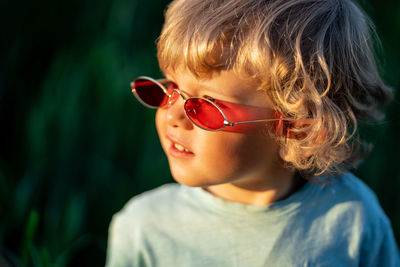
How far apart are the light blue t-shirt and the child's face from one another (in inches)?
5.8

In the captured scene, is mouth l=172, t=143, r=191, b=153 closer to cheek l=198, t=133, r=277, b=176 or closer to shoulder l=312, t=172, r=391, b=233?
cheek l=198, t=133, r=277, b=176

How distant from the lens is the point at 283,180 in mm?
1228

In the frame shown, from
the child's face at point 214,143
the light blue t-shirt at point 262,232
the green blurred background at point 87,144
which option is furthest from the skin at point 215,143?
the green blurred background at point 87,144

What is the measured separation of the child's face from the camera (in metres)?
1.02

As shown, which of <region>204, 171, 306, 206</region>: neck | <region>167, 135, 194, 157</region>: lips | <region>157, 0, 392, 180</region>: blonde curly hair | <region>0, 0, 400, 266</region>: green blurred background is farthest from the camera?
<region>0, 0, 400, 266</region>: green blurred background

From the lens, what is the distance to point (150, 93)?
1.22 metres

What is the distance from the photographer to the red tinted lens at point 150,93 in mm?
1183

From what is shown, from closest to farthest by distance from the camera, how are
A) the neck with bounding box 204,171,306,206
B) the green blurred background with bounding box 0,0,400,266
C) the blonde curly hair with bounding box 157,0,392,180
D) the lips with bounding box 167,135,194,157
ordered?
the blonde curly hair with bounding box 157,0,392,180 < the lips with bounding box 167,135,194,157 < the neck with bounding box 204,171,306,206 < the green blurred background with bounding box 0,0,400,266

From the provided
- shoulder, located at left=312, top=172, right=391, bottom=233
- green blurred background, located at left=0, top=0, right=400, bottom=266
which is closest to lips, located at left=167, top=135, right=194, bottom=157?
shoulder, located at left=312, top=172, right=391, bottom=233

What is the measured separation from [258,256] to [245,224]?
10 centimetres

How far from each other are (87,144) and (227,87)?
1.28 meters

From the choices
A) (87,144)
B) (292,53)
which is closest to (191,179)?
(292,53)

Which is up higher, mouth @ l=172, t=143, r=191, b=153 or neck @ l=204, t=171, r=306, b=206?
mouth @ l=172, t=143, r=191, b=153

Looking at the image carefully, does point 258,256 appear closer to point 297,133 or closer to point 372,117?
point 297,133
